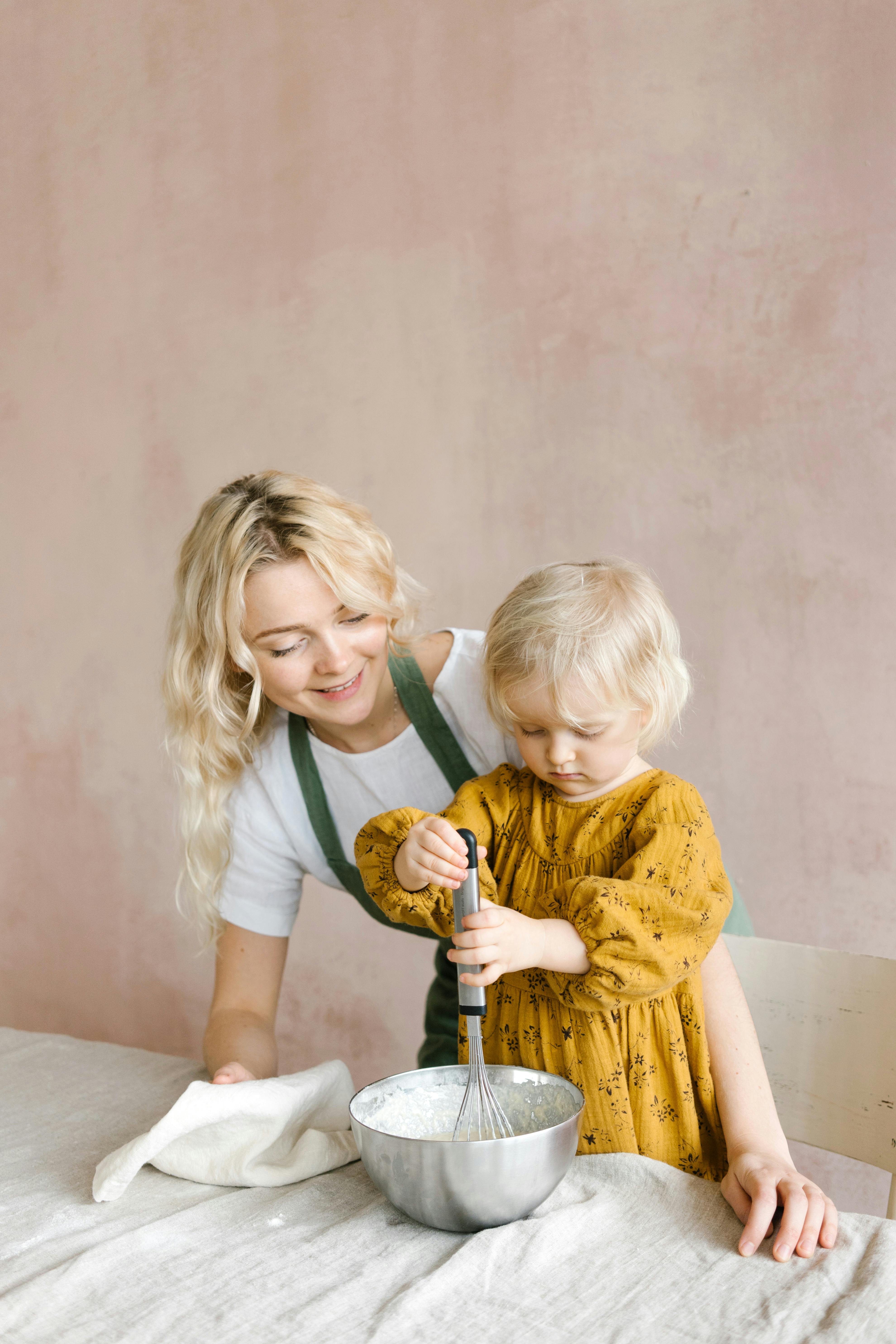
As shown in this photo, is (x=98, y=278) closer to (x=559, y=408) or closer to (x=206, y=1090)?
(x=559, y=408)

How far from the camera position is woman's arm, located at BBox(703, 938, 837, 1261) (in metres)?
0.75

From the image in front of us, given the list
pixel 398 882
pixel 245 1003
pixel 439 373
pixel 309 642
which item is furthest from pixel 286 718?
pixel 439 373

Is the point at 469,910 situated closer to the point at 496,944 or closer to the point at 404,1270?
the point at 496,944

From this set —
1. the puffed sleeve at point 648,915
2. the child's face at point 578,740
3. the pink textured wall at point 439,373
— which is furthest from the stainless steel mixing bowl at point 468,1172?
the pink textured wall at point 439,373

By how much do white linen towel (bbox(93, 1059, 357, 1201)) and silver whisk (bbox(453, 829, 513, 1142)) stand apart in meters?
0.14

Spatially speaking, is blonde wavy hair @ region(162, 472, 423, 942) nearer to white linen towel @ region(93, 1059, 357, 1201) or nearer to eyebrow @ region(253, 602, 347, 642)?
eyebrow @ region(253, 602, 347, 642)

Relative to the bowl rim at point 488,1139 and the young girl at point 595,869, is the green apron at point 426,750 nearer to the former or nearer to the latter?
the young girl at point 595,869

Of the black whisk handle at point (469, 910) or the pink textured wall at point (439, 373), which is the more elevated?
the pink textured wall at point (439, 373)

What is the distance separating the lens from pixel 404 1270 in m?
0.74

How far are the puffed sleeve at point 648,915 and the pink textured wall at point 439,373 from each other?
979mm

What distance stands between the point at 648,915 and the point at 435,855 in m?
0.19

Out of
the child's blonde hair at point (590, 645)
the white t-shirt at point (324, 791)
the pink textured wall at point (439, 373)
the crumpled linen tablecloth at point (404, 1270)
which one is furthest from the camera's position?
the pink textured wall at point (439, 373)

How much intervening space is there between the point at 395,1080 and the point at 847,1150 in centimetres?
51

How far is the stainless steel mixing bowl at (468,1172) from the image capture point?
0.73 m
